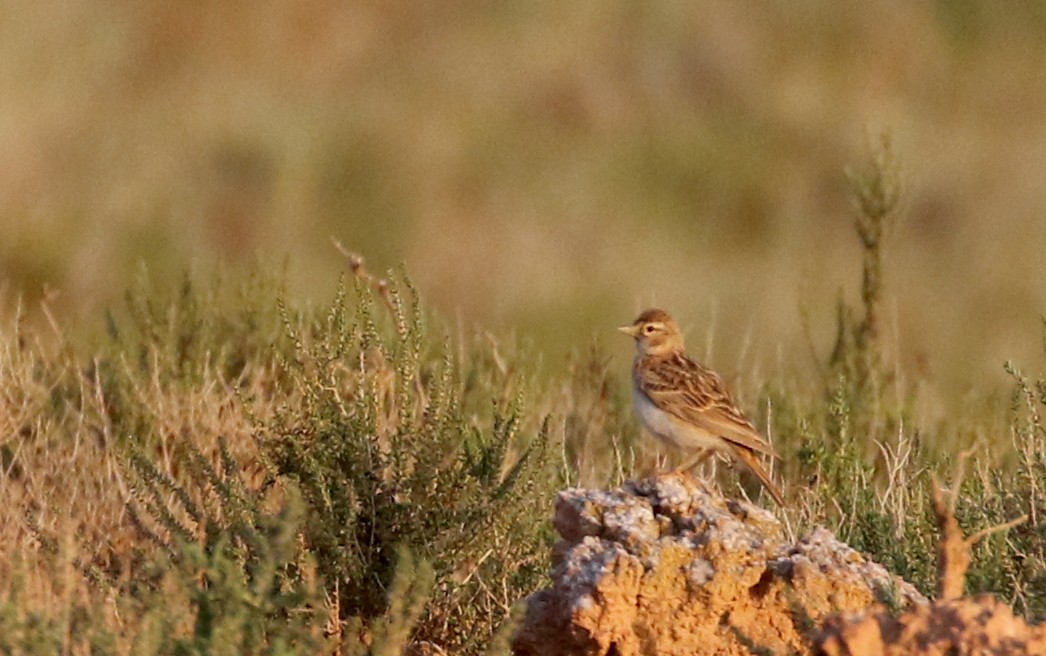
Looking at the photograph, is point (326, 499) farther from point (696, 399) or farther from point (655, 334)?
point (655, 334)

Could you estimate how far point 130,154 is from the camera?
2111 cm

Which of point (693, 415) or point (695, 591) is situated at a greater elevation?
point (695, 591)

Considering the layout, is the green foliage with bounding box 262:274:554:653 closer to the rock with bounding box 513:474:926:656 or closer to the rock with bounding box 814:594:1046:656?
the rock with bounding box 513:474:926:656

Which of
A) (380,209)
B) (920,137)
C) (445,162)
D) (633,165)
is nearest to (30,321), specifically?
(380,209)

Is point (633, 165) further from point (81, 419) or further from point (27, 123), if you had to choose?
point (81, 419)

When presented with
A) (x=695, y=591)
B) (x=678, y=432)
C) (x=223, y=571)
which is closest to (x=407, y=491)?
(x=695, y=591)

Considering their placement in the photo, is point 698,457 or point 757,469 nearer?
point 757,469

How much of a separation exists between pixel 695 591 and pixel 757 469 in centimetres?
247

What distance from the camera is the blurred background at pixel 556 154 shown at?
1891 centimetres

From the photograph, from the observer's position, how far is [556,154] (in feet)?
78.2

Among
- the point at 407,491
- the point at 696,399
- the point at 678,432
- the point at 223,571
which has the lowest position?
the point at 678,432

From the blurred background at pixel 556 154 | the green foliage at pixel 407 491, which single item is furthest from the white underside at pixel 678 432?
the blurred background at pixel 556 154

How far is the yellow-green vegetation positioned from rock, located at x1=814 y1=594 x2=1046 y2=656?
32.1 inches

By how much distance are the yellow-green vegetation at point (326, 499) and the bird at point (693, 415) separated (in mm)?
266
